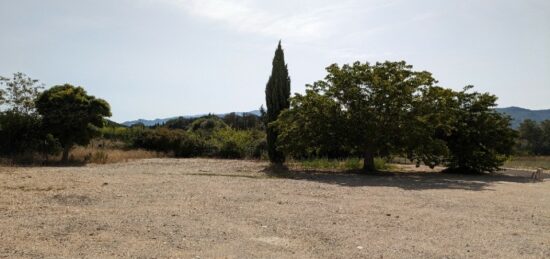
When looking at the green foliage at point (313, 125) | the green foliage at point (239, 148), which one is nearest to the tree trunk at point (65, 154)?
the green foliage at point (239, 148)

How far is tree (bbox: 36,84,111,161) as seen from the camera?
18.7 m

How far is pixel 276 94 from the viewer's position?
20.7 meters

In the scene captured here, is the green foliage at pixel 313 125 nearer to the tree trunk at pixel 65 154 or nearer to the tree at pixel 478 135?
the tree at pixel 478 135

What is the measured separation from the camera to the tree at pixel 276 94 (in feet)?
68.0

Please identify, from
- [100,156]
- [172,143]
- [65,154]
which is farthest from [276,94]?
[65,154]

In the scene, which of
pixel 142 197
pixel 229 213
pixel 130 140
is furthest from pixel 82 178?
pixel 130 140

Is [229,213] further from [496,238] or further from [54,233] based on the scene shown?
[496,238]

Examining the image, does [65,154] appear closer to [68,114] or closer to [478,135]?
[68,114]

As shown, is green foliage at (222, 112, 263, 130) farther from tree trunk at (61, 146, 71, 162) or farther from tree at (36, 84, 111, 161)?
tree trunk at (61, 146, 71, 162)

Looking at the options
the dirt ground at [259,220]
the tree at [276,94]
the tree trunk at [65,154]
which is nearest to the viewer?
the dirt ground at [259,220]

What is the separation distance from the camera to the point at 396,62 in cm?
1733

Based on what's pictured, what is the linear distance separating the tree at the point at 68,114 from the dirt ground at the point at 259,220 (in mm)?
6166

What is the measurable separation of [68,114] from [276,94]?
28.6ft

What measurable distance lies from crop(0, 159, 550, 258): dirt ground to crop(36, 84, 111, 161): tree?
6.17 m
